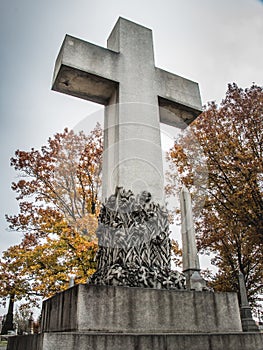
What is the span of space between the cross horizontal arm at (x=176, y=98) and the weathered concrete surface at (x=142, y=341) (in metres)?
4.67

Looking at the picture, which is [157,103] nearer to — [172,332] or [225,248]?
[172,332]

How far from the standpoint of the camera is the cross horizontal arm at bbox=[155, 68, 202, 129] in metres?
6.61

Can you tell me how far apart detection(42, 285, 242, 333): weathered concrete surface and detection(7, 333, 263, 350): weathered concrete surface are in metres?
0.31

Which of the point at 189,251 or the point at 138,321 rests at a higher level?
the point at 189,251

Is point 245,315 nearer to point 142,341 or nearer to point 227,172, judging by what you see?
point 227,172

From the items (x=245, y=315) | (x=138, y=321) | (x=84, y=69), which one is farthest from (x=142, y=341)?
(x=245, y=315)

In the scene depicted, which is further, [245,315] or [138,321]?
[245,315]

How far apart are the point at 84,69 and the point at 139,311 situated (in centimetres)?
449

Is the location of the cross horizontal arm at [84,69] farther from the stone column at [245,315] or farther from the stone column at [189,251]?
the stone column at [245,315]

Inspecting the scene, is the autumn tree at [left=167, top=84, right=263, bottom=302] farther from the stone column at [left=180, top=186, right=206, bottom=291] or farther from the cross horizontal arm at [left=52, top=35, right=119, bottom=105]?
the cross horizontal arm at [left=52, top=35, right=119, bottom=105]

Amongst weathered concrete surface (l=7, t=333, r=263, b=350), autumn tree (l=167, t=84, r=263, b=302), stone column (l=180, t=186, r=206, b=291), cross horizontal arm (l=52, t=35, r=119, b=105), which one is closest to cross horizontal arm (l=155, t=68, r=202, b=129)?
cross horizontal arm (l=52, t=35, r=119, b=105)

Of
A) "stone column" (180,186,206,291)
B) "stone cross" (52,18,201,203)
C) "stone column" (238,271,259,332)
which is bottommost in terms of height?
"stone column" (238,271,259,332)

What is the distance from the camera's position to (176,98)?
21.9 feet

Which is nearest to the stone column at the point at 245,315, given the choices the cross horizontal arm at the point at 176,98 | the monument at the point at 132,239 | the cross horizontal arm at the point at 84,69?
the monument at the point at 132,239
